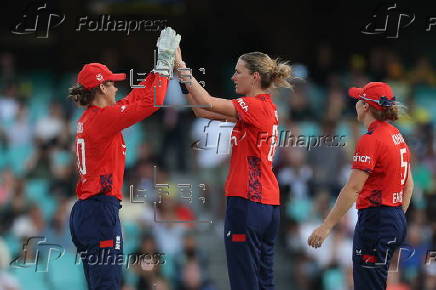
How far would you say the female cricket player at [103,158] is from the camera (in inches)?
262

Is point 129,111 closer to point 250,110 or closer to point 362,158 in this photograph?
point 250,110

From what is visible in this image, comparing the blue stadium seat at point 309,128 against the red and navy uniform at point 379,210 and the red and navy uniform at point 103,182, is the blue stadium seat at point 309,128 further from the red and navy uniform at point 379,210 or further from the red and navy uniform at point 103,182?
the red and navy uniform at point 103,182

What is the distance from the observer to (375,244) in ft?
21.9

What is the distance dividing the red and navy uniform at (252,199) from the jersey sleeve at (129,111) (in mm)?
583

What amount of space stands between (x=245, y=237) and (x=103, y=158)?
4.02ft

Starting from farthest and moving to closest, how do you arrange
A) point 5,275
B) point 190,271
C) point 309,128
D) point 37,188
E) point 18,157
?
point 309,128 < point 18,157 < point 37,188 < point 190,271 < point 5,275

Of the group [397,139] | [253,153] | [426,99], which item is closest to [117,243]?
[253,153]

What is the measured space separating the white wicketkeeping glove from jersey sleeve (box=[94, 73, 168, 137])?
67 millimetres

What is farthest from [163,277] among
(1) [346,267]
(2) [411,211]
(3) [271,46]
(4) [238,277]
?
(3) [271,46]

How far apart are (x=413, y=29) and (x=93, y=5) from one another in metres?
5.34

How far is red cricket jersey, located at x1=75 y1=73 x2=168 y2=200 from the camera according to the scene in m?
6.66

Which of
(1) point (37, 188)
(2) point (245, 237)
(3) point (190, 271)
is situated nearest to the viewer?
(2) point (245, 237)

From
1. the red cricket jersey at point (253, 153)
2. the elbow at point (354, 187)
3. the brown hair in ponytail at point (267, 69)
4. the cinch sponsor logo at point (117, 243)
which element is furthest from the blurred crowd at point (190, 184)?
the elbow at point (354, 187)

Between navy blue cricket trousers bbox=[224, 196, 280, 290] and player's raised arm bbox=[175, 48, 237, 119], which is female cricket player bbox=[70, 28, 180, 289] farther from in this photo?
navy blue cricket trousers bbox=[224, 196, 280, 290]
